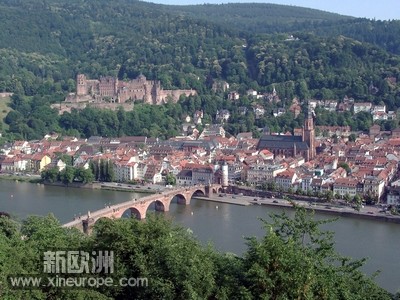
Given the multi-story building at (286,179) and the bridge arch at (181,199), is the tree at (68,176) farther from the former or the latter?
the multi-story building at (286,179)

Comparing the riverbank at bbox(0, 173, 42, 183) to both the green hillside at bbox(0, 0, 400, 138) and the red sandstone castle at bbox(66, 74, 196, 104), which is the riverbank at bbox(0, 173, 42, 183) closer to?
the green hillside at bbox(0, 0, 400, 138)

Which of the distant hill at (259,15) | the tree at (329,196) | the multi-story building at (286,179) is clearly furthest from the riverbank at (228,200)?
the distant hill at (259,15)

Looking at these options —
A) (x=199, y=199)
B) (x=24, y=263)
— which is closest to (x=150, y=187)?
(x=199, y=199)

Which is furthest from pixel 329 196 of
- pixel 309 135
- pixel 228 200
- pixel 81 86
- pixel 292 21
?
pixel 292 21

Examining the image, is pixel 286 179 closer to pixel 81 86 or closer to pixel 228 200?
pixel 228 200

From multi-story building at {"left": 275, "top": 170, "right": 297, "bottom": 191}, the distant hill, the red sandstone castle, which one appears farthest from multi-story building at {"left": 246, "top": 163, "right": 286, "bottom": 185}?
the distant hill
